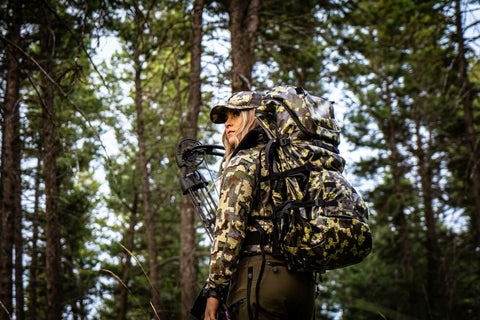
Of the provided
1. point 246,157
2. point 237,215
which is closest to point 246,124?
point 246,157

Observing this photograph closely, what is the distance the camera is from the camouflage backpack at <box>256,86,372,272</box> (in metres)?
2.17

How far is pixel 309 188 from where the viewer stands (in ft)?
7.57

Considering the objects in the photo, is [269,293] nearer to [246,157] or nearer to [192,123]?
[246,157]

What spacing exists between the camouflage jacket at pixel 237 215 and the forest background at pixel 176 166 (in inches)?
239

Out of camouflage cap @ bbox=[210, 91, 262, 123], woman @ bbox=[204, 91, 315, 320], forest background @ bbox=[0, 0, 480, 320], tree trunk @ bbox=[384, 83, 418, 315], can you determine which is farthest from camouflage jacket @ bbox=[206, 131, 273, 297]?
tree trunk @ bbox=[384, 83, 418, 315]

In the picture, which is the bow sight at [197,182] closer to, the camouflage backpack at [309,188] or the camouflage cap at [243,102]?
the camouflage cap at [243,102]

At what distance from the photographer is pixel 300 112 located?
2492 millimetres

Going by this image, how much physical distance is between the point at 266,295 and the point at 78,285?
49.8ft

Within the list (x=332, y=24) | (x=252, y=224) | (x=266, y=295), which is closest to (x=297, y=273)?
(x=266, y=295)

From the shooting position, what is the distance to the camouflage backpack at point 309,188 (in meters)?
2.17

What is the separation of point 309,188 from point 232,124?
79cm

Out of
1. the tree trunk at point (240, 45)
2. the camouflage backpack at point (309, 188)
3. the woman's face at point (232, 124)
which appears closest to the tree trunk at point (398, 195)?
the tree trunk at point (240, 45)

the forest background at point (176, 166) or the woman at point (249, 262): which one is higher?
the forest background at point (176, 166)

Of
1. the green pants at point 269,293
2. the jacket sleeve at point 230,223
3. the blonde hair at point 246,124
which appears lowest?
the green pants at point 269,293
